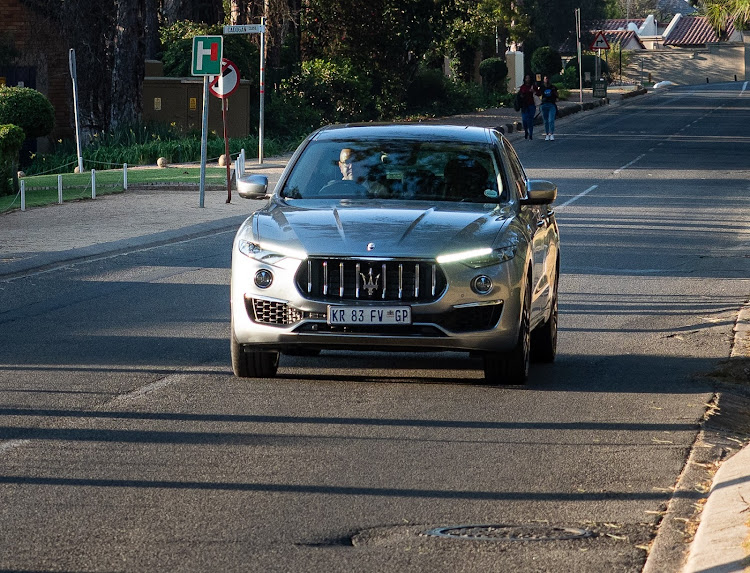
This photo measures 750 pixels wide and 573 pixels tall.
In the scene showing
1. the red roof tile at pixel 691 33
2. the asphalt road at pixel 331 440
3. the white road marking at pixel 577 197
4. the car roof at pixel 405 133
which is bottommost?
the white road marking at pixel 577 197

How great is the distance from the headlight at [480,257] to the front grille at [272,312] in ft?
3.03

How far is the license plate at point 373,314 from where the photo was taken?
8727 mm

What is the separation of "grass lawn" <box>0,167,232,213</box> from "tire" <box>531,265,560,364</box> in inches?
585

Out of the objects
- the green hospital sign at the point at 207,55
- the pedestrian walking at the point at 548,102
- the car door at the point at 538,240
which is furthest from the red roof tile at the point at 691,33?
the car door at the point at 538,240

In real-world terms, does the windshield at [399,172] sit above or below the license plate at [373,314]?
above

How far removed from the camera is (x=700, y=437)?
7953mm

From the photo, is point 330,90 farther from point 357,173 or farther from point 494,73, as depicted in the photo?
point 357,173

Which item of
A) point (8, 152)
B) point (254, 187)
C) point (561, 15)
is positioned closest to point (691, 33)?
point (561, 15)

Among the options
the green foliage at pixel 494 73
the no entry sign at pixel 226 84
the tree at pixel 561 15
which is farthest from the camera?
the tree at pixel 561 15

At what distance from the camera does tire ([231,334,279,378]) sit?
9312 millimetres

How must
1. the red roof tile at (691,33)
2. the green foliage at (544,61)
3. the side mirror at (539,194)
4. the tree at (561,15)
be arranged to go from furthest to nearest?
the red roof tile at (691,33)
the tree at (561,15)
the green foliage at (544,61)
the side mirror at (539,194)

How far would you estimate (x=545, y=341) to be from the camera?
10250mm

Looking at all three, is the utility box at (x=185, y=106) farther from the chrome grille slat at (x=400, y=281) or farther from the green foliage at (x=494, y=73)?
the chrome grille slat at (x=400, y=281)

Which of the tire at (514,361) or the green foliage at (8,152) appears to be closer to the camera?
the tire at (514,361)
